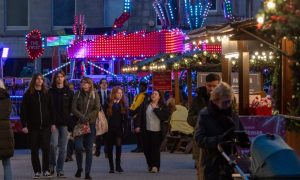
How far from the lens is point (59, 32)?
3572 cm

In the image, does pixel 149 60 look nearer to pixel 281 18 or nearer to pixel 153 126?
pixel 153 126

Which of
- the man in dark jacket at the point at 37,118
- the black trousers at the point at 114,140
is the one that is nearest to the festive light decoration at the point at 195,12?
the black trousers at the point at 114,140

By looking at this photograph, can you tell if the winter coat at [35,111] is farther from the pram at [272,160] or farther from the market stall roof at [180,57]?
the market stall roof at [180,57]

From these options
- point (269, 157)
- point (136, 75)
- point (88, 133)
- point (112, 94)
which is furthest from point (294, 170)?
point (136, 75)

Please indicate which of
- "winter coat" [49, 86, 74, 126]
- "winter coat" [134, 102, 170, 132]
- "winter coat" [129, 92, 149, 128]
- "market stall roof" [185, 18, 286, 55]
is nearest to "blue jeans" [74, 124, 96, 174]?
"winter coat" [49, 86, 74, 126]

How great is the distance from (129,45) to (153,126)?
932 centimetres

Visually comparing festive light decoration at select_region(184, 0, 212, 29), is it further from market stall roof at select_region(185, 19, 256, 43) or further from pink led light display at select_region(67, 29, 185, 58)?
market stall roof at select_region(185, 19, 256, 43)

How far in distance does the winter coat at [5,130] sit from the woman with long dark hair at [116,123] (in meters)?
4.12

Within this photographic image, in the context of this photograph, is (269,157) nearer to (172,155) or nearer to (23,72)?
(172,155)

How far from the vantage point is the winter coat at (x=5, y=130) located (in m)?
12.7

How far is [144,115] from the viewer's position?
17.5 m

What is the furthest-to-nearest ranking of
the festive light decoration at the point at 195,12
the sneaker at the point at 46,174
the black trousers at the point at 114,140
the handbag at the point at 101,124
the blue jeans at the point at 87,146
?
1. the festive light decoration at the point at 195,12
2. the black trousers at the point at 114,140
3. the handbag at the point at 101,124
4. the sneaker at the point at 46,174
5. the blue jeans at the point at 87,146

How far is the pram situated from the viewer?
7.42m

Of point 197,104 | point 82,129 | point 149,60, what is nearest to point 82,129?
point 82,129
